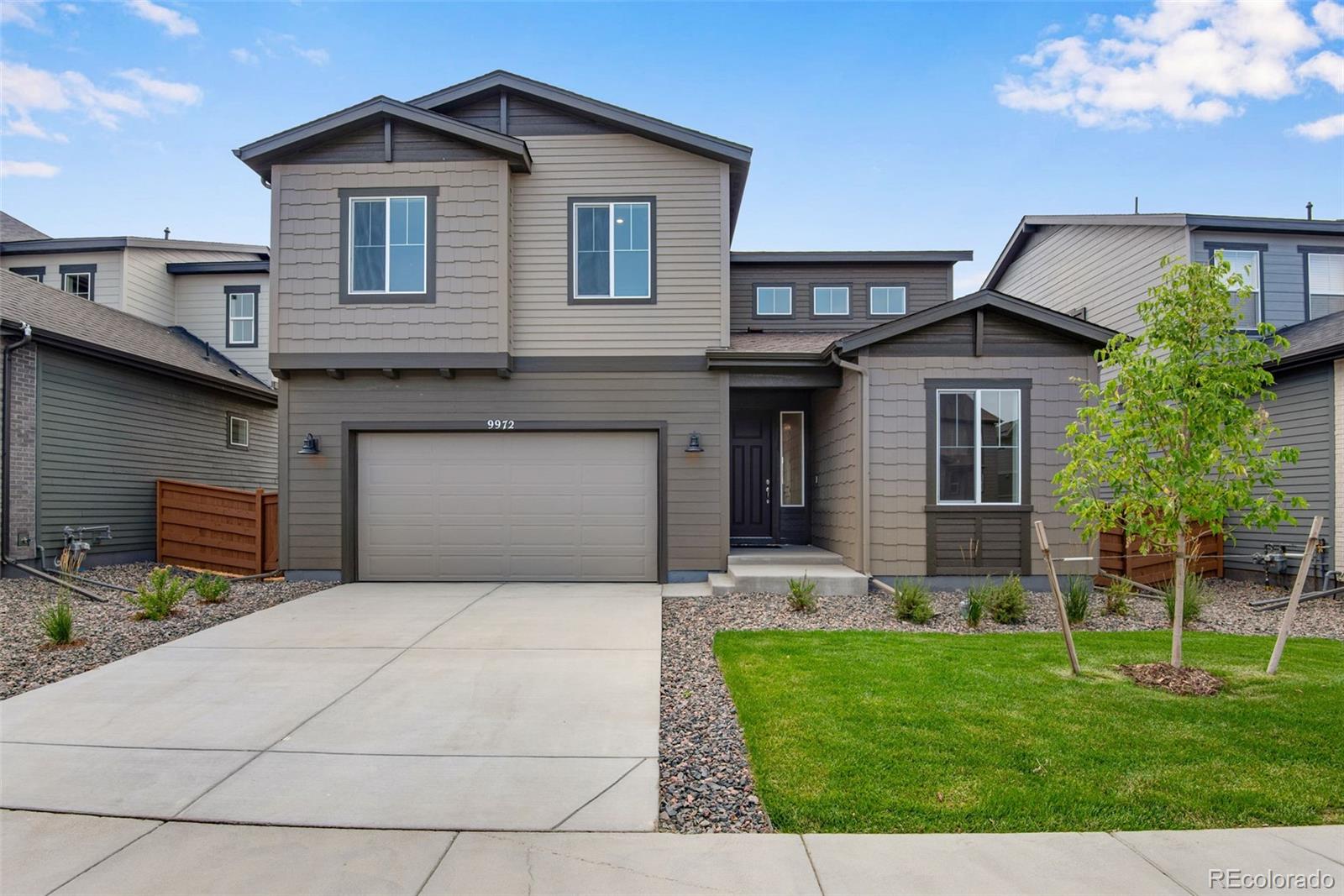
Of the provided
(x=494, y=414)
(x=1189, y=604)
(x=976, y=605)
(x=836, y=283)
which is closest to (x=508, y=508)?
(x=494, y=414)

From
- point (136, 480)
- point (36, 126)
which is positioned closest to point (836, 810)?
point (136, 480)

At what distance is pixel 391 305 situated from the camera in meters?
9.96

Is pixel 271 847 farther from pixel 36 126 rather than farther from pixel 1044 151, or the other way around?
pixel 1044 151

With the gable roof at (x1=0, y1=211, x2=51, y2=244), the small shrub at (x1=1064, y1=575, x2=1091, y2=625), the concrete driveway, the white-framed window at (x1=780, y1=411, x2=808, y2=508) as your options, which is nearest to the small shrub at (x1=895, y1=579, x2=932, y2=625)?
the small shrub at (x1=1064, y1=575, x2=1091, y2=625)

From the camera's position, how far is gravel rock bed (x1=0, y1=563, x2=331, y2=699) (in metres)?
5.77

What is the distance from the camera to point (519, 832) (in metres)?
3.18

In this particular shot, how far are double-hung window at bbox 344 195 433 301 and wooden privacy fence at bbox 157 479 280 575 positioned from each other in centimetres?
343

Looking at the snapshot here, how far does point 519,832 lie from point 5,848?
6.91 ft

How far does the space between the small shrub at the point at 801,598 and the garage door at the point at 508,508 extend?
8.26 feet

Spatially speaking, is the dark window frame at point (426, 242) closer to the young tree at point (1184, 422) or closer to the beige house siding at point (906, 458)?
the beige house siding at point (906, 458)

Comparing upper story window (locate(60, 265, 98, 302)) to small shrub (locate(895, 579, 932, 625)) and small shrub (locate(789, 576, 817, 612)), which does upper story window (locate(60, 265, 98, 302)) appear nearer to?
small shrub (locate(789, 576, 817, 612))

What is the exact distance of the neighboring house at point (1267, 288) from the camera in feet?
33.2

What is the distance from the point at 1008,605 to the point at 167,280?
59.5ft

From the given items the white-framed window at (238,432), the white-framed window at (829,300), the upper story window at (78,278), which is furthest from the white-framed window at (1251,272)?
the upper story window at (78,278)
